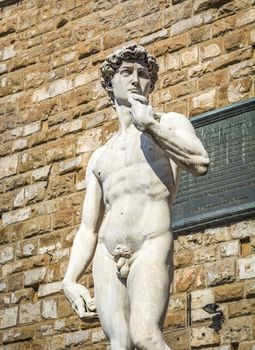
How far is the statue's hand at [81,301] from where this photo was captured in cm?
631

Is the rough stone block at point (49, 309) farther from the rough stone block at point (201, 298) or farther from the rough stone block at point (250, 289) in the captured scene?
the rough stone block at point (250, 289)

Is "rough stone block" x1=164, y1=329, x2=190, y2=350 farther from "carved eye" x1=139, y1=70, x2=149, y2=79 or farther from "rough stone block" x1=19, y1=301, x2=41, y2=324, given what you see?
"carved eye" x1=139, y1=70, x2=149, y2=79

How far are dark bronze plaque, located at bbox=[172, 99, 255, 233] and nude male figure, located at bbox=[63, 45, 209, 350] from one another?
2744mm

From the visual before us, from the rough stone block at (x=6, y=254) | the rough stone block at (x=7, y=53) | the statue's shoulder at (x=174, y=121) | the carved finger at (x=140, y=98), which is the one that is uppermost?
the rough stone block at (x=7, y=53)

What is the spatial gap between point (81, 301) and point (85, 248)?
369mm

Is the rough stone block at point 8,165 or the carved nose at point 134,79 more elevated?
the rough stone block at point 8,165

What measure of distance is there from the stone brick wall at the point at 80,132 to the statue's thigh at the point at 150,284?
9.29 feet

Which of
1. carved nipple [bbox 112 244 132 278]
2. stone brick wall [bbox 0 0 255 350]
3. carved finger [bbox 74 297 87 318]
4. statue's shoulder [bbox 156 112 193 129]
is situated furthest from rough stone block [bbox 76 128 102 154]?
carved nipple [bbox 112 244 132 278]

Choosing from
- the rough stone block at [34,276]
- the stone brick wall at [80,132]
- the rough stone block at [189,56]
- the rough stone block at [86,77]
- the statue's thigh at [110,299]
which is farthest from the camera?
the rough stone block at [86,77]

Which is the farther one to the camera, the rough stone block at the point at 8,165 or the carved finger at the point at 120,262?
the rough stone block at the point at 8,165

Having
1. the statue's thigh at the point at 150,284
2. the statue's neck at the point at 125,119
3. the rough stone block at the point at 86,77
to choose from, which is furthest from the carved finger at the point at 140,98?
the rough stone block at the point at 86,77

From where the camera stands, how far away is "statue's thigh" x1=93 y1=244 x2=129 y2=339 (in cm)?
614

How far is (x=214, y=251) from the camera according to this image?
9289 mm

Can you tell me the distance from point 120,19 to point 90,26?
391 millimetres
